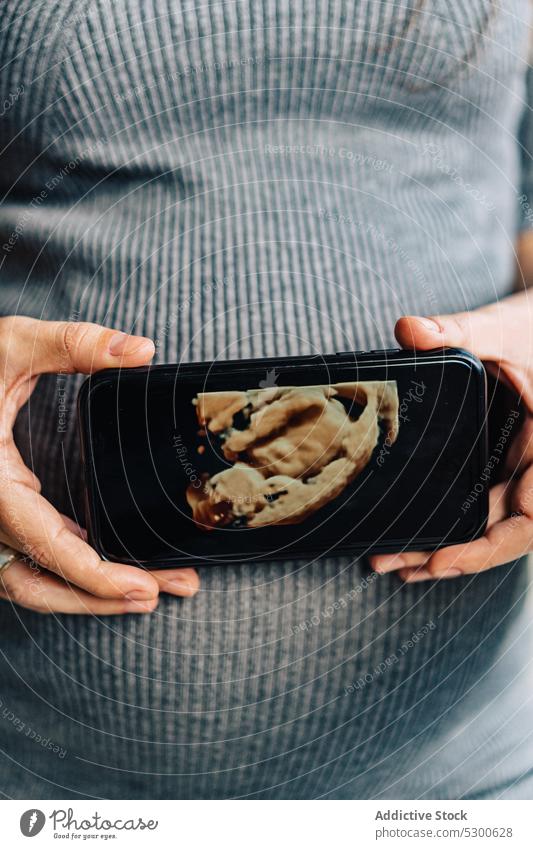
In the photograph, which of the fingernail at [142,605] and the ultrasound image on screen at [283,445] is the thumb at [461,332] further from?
the fingernail at [142,605]

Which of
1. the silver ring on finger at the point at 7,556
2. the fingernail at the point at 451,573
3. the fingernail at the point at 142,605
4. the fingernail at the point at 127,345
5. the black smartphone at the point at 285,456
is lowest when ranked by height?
the fingernail at the point at 142,605

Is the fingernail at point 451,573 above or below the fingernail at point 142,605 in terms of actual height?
above

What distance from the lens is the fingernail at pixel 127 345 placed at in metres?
0.19

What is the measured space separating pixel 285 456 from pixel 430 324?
0.20 feet

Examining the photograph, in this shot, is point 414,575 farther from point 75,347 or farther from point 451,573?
point 75,347

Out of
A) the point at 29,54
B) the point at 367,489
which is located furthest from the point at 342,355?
the point at 29,54

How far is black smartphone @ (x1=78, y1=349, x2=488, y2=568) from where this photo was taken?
0.19m

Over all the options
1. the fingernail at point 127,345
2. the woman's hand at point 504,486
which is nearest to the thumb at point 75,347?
the fingernail at point 127,345

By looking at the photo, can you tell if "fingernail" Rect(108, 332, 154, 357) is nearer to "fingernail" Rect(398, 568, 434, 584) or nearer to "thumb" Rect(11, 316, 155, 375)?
"thumb" Rect(11, 316, 155, 375)

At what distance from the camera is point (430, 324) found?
0.64 feet

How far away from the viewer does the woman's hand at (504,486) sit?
0.21m

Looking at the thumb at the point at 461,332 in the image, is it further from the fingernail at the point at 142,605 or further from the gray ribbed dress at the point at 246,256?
the fingernail at the point at 142,605

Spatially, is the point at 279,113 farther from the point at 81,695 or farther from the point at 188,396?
the point at 81,695

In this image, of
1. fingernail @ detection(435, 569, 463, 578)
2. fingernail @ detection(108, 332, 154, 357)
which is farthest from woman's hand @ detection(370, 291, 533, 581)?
fingernail @ detection(108, 332, 154, 357)
